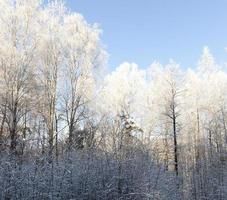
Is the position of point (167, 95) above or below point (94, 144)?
above

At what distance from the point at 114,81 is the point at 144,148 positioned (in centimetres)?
1497

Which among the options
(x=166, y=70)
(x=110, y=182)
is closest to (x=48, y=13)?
(x=166, y=70)

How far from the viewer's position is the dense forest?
740 centimetres

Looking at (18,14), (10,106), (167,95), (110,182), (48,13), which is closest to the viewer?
(110,182)

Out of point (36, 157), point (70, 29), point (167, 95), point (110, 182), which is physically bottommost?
point (110, 182)

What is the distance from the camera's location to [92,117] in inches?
705

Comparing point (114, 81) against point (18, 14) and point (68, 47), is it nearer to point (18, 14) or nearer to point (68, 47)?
point (68, 47)

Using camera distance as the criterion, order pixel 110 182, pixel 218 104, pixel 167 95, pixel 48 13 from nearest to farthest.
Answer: pixel 110 182
pixel 48 13
pixel 167 95
pixel 218 104

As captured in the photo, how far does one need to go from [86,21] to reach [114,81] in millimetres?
5710

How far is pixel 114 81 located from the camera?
912 inches

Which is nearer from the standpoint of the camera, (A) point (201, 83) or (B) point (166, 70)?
(B) point (166, 70)

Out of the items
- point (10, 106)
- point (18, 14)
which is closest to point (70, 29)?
point (18, 14)

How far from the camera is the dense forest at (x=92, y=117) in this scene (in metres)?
7.40

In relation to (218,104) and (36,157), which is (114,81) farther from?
(36,157)
